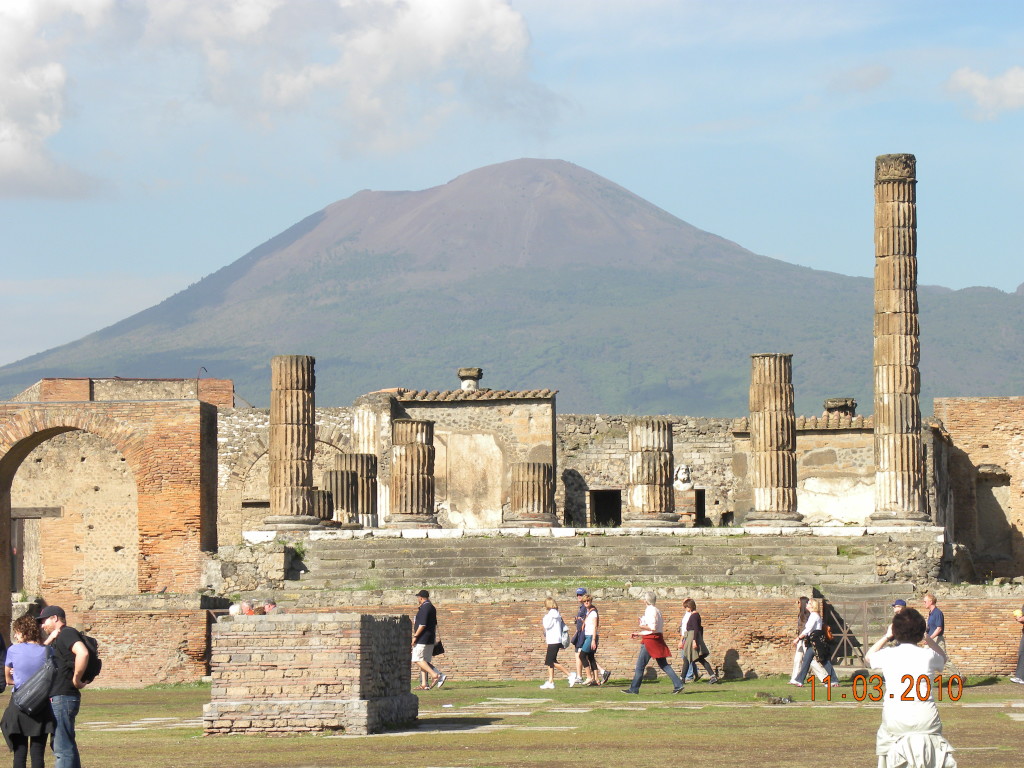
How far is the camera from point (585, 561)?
25953 mm

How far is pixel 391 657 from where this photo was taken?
15570 mm

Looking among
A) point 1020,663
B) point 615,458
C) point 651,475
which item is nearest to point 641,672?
point 1020,663

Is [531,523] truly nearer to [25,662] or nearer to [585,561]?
[585,561]

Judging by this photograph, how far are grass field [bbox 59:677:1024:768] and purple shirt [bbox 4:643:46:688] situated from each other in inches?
51.7

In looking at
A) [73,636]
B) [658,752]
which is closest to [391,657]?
[658,752]

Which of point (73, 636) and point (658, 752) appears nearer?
point (73, 636)

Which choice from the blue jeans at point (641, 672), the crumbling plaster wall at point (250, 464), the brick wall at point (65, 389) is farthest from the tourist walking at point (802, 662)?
the brick wall at point (65, 389)

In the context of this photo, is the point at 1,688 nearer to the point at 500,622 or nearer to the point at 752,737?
the point at 752,737

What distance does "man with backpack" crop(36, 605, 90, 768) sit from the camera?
37.4 feet

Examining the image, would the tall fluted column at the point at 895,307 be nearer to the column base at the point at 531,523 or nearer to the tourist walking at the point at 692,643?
the column base at the point at 531,523

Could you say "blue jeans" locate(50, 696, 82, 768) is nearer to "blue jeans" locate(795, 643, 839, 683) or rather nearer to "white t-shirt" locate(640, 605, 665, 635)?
"white t-shirt" locate(640, 605, 665, 635)

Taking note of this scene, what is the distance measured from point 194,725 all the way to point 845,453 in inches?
900

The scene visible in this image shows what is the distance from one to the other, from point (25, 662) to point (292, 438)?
18.6 m

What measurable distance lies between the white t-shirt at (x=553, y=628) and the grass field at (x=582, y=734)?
45.7 inches
